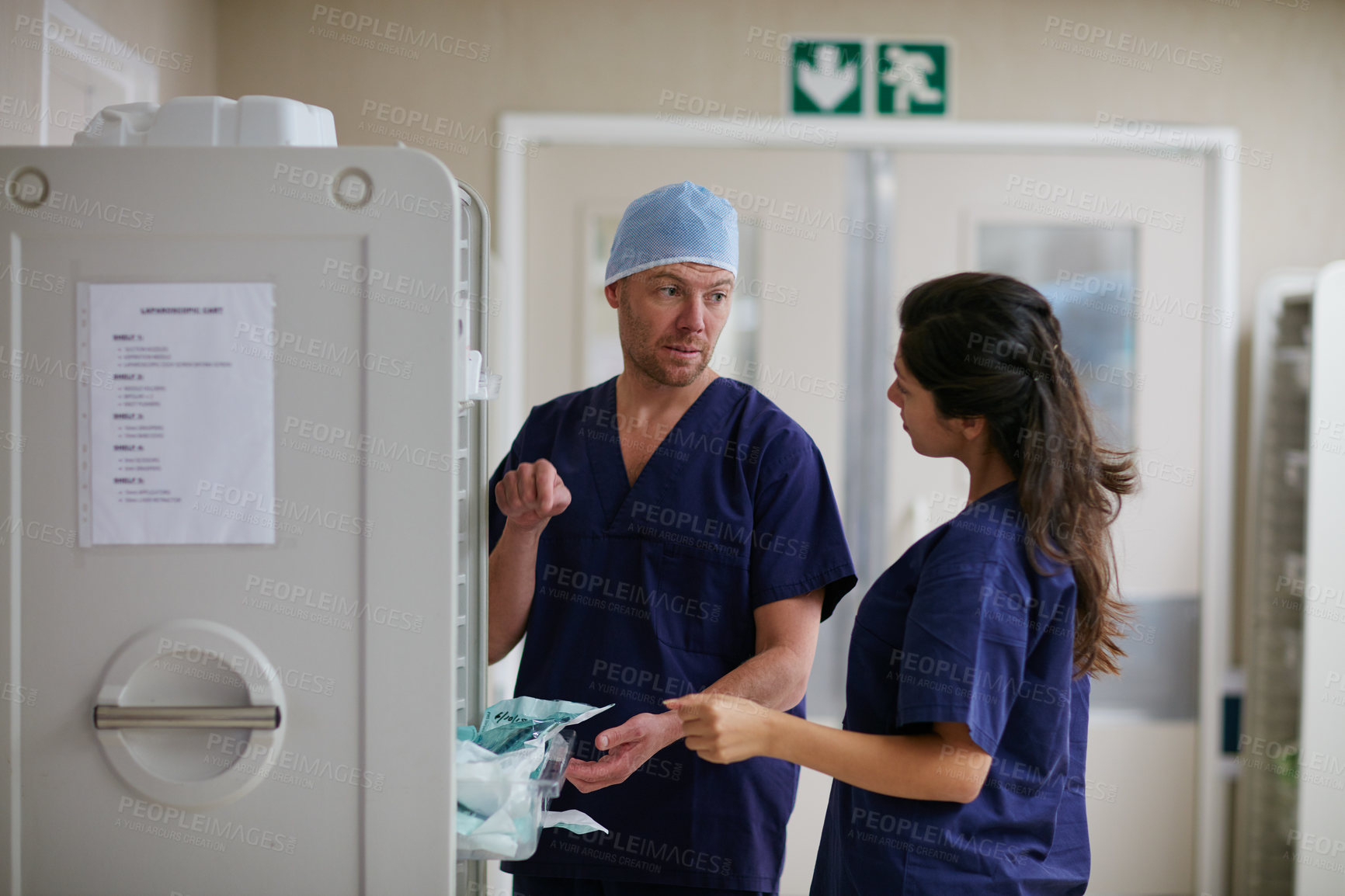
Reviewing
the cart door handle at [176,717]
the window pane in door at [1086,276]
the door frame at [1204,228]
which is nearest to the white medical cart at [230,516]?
the cart door handle at [176,717]

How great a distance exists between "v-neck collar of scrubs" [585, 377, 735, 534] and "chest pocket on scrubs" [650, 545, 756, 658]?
92 mm

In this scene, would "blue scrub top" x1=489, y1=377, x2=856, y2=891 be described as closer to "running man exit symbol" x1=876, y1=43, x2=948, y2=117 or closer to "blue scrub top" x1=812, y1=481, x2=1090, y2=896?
"blue scrub top" x1=812, y1=481, x2=1090, y2=896

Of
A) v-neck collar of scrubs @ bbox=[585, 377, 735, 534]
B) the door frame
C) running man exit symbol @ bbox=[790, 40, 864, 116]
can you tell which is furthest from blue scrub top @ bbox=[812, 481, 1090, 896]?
running man exit symbol @ bbox=[790, 40, 864, 116]

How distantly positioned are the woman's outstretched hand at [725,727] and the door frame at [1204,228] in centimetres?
152

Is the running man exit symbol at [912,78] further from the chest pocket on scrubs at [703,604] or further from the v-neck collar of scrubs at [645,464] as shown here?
the chest pocket on scrubs at [703,604]

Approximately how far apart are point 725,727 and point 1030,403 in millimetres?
467

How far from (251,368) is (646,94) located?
6.14 feet

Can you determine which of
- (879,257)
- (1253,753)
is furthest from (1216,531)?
(879,257)

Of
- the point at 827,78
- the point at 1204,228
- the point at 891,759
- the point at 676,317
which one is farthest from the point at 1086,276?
the point at 891,759

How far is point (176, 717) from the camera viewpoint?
776 mm

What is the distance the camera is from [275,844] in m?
0.79

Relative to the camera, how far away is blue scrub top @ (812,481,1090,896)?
3.12 ft

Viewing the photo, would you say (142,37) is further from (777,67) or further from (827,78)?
(827,78)

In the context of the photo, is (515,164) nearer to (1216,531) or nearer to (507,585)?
(507,585)
